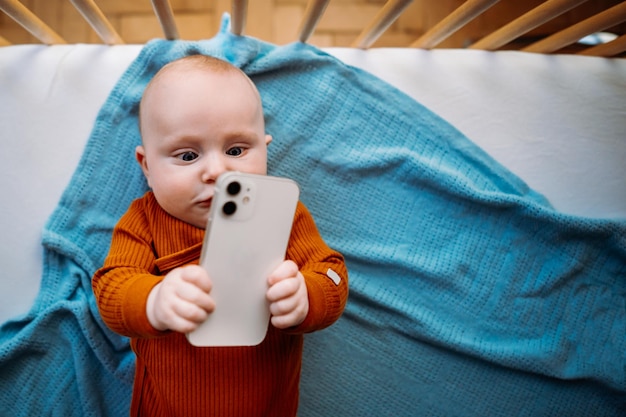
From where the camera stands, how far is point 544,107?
40.9 inches

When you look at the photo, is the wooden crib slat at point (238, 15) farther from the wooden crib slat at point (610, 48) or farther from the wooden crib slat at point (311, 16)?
the wooden crib slat at point (610, 48)

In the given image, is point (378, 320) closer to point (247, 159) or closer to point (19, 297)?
point (247, 159)

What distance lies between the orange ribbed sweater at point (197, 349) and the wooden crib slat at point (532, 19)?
0.51 m

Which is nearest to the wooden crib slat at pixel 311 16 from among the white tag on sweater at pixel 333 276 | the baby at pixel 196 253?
the baby at pixel 196 253

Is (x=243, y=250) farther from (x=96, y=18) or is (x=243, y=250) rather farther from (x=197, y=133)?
(x=96, y=18)

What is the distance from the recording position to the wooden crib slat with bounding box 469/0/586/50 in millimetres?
833

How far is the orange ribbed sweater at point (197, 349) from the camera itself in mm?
694


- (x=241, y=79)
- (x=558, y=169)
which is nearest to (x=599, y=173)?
(x=558, y=169)

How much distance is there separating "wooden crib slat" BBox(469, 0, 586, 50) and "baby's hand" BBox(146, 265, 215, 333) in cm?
69

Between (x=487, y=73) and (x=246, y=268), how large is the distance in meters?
0.68

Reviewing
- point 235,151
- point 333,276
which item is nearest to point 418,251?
point 333,276

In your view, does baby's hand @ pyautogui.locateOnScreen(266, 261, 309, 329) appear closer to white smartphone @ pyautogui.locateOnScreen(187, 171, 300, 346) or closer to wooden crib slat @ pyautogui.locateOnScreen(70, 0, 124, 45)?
white smartphone @ pyautogui.locateOnScreen(187, 171, 300, 346)

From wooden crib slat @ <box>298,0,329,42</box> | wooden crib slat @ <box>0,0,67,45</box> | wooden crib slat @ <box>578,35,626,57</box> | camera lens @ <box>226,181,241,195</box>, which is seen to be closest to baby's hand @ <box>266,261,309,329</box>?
camera lens @ <box>226,181,241,195</box>

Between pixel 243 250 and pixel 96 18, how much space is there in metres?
0.54
